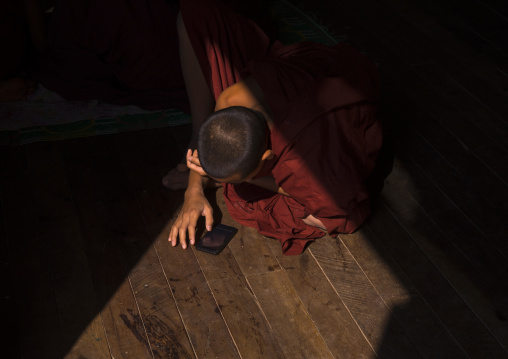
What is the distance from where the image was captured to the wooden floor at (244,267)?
1.88m

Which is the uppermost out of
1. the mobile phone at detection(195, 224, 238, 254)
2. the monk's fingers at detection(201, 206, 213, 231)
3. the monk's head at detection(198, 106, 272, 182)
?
the monk's head at detection(198, 106, 272, 182)

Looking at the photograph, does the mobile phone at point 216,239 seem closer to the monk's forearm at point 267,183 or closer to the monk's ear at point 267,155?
the monk's forearm at point 267,183

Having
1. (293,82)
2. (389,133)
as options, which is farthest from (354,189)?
(389,133)

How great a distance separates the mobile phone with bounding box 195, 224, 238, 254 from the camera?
2.16m

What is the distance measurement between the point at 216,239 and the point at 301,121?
1.95 feet

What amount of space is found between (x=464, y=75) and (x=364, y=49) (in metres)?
0.59

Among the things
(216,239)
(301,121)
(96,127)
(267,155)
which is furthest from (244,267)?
(96,127)

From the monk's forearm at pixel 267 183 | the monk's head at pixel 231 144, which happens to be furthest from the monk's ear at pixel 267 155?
the monk's forearm at pixel 267 183

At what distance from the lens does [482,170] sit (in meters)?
2.65

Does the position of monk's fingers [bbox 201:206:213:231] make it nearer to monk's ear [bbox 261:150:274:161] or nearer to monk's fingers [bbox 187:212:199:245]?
monk's fingers [bbox 187:212:199:245]

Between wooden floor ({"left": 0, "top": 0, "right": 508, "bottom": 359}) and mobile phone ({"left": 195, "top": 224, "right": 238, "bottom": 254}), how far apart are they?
0.03m

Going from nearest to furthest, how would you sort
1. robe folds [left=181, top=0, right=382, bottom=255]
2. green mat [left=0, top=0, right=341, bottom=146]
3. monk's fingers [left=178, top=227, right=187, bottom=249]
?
robe folds [left=181, top=0, right=382, bottom=255]
monk's fingers [left=178, top=227, right=187, bottom=249]
green mat [left=0, top=0, right=341, bottom=146]

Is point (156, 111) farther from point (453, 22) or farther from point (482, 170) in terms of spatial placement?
point (453, 22)

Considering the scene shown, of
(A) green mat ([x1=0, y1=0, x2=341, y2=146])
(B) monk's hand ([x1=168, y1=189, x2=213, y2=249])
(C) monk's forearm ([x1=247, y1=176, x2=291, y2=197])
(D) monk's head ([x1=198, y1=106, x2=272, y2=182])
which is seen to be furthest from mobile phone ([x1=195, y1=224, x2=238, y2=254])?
(A) green mat ([x1=0, y1=0, x2=341, y2=146])
